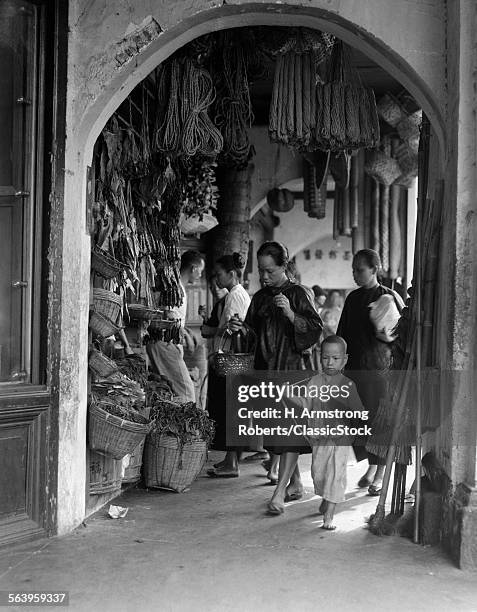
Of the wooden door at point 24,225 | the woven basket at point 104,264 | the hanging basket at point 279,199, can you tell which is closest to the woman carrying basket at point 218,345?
the woven basket at point 104,264

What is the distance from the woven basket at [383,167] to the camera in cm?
966

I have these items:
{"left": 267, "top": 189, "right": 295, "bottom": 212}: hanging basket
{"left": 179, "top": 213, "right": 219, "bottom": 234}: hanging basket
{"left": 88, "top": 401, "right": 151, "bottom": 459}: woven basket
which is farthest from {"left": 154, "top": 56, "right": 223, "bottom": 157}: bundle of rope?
{"left": 267, "top": 189, "right": 295, "bottom": 212}: hanging basket

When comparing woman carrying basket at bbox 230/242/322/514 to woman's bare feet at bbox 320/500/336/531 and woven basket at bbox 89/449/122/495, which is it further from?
woven basket at bbox 89/449/122/495

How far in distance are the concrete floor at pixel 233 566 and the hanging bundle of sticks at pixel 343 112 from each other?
2.67 meters

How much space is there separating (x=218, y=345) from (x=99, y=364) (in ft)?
4.96

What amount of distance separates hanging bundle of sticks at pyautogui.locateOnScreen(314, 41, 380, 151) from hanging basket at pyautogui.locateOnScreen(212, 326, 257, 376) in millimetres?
1659

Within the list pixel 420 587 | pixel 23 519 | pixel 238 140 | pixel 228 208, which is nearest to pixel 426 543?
pixel 420 587

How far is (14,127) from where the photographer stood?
14.9ft

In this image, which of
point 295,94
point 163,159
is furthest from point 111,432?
point 295,94

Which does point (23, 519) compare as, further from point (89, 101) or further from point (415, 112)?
point (415, 112)

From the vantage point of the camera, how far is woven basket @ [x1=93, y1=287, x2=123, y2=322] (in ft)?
16.5

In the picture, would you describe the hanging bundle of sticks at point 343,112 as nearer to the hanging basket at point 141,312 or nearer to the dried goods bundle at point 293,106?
the dried goods bundle at point 293,106

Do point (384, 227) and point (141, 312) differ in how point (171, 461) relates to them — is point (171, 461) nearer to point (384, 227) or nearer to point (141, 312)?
point (141, 312)

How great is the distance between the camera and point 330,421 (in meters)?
5.02
